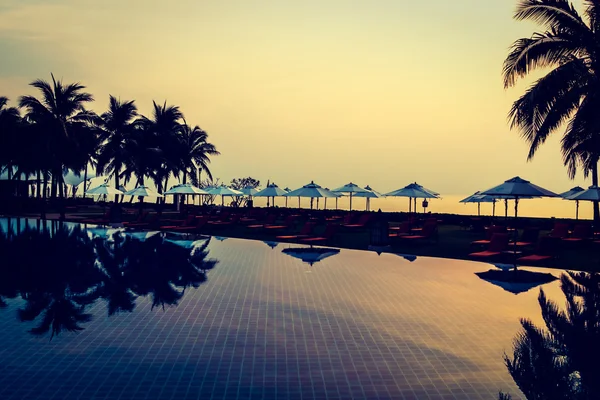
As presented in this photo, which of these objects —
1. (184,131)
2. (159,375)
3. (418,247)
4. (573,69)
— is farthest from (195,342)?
(184,131)

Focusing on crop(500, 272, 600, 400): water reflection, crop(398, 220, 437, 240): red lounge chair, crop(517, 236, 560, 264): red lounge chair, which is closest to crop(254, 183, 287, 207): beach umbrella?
crop(398, 220, 437, 240): red lounge chair

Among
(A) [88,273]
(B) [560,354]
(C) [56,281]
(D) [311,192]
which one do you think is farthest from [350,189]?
(B) [560,354]

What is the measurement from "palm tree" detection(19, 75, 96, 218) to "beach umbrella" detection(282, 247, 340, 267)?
21988 mm

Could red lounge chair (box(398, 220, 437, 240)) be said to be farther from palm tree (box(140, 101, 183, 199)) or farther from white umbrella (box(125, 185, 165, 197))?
palm tree (box(140, 101, 183, 199))

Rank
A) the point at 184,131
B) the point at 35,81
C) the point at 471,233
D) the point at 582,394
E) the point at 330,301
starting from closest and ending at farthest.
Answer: the point at 582,394 → the point at 330,301 → the point at 471,233 → the point at 35,81 → the point at 184,131

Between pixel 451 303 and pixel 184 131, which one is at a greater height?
pixel 184 131

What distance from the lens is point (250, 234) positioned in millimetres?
23969

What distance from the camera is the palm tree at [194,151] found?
45.4 metres

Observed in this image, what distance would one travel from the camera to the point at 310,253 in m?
17.1

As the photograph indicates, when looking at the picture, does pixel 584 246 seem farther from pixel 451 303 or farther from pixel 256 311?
pixel 256 311

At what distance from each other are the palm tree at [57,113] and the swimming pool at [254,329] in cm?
2321

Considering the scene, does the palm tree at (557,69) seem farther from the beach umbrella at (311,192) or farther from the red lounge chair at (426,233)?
the beach umbrella at (311,192)

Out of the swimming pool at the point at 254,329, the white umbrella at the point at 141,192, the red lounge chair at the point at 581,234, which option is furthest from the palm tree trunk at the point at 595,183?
the white umbrella at the point at 141,192

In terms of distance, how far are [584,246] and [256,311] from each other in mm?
14643
